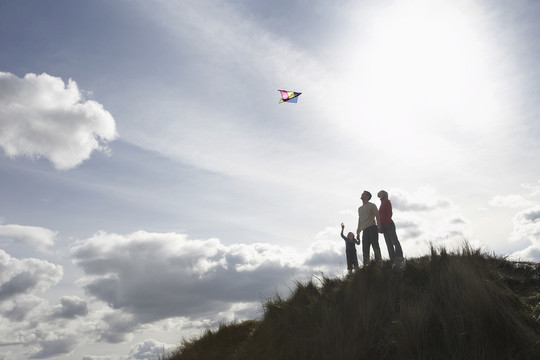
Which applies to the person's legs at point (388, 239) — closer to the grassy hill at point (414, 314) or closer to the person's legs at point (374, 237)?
the person's legs at point (374, 237)

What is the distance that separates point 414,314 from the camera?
702cm

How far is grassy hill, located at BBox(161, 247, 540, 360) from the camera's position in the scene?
650 centimetres

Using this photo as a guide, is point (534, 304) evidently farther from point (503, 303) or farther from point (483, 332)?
point (483, 332)

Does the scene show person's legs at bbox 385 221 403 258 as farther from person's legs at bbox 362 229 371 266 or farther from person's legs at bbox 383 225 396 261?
person's legs at bbox 362 229 371 266

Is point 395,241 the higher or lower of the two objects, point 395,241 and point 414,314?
the higher

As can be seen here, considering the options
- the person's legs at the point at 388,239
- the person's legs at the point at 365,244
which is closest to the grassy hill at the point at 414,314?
the person's legs at the point at 365,244

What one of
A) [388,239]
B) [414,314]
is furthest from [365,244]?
[414,314]

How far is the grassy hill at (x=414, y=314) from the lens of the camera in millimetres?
6504

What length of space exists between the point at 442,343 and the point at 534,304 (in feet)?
8.06

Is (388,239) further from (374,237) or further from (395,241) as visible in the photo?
(374,237)

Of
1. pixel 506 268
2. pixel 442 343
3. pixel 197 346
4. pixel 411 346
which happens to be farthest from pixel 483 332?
pixel 197 346

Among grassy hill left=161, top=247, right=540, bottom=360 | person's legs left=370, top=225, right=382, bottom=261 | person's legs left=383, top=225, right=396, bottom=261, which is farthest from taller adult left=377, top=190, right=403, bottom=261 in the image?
grassy hill left=161, top=247, right=540, bottom=360

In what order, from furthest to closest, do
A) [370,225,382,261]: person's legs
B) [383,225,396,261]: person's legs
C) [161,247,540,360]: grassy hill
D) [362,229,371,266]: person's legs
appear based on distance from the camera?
[383,225,396,261]: person's legs
[362,229,371,266]: person's legs
[370,225,382,261]: person's legs
[161,247,540,360]: grassy hill

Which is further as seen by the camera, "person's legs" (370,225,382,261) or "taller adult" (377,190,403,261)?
"taller adult" (377,190,403,261)
